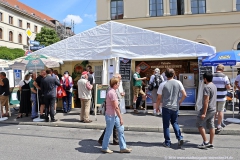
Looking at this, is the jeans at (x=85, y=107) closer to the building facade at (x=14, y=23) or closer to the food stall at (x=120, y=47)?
the food stall at (x=120, y=47)

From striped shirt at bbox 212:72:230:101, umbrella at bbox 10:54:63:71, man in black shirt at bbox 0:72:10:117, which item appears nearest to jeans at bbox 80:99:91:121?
umbrella at bbox 10:54:63:71

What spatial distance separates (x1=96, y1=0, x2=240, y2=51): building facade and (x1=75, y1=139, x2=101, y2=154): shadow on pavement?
18.1m

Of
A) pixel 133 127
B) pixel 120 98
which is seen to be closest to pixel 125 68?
pixel 133 127

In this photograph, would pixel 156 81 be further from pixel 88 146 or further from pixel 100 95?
pixel 88 146

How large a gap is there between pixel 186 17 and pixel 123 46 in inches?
551

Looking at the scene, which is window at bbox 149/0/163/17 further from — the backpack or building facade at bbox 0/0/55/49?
building facade at bbox 0/0/55/49

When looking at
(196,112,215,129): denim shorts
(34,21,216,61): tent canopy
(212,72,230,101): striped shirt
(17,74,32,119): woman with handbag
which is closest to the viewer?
(196,112,215,129): denim shorts

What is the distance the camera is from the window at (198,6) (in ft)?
70.8

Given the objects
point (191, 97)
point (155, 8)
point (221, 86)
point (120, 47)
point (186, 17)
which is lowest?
point (191, 97)

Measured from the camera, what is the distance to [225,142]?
590cm

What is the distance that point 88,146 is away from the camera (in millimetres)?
5715

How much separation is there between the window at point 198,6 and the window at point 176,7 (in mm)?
1012

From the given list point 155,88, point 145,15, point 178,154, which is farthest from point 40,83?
point 145,15

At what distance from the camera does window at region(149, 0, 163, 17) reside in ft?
74.0
